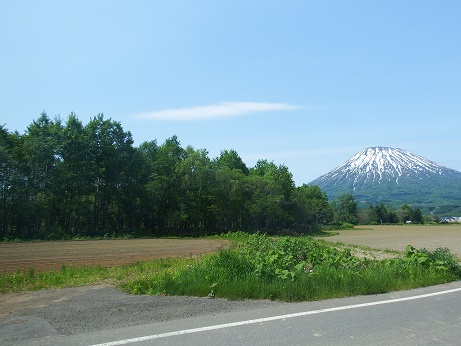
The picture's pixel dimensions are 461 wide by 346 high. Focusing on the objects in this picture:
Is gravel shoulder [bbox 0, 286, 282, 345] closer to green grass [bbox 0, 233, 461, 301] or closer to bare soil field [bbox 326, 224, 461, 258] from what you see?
green grass [bbox 0, 233, 461, 301]

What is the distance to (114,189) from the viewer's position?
52.2m

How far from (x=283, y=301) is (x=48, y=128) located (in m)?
46.7

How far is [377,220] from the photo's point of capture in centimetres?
12569

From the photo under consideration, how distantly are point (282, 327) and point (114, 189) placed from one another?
49.4 meters

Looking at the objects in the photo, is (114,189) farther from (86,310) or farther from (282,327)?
(282,327)

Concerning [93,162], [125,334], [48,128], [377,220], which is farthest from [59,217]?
[377,220]

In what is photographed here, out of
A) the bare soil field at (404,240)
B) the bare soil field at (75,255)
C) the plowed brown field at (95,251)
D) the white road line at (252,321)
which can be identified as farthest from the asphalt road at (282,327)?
the bare soil field at (404,240)

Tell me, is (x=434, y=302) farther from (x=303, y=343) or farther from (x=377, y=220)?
(x=377, y=220)

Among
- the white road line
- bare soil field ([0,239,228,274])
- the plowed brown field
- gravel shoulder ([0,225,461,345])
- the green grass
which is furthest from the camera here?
the plowed brown field

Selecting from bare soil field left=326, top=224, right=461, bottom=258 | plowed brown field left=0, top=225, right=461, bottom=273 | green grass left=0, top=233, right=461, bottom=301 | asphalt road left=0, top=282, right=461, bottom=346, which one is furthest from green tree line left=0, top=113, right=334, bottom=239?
asphalt road left=0, top=282, right=461, bottom=346

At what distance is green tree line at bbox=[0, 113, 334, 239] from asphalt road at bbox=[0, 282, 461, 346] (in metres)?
39.3

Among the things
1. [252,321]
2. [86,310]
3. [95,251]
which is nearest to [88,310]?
[86,310]

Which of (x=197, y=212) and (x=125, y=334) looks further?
(x=197, y=212)

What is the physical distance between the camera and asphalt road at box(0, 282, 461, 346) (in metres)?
A: 5.00
